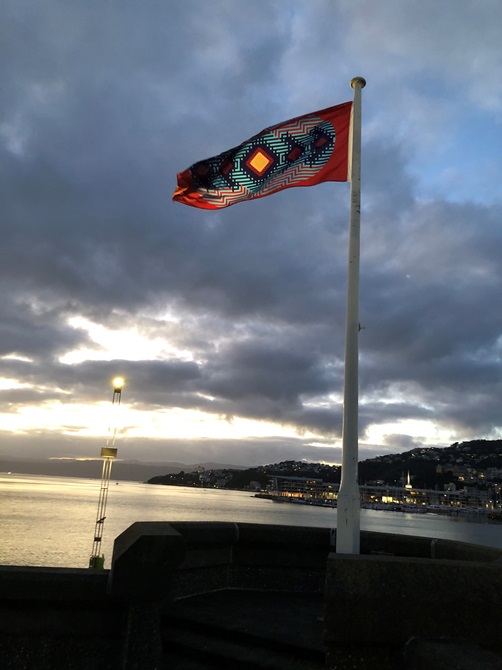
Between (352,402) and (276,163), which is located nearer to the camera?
(352,402)

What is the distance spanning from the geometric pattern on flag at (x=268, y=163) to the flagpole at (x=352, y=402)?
126 cm

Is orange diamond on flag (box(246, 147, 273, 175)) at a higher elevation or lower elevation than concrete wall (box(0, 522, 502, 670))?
higher

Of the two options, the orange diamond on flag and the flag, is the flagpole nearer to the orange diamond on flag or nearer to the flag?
the flag

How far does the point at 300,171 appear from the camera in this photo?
29.8ft

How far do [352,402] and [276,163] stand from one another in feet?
16.2

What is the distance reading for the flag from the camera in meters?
8.80

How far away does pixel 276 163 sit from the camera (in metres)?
9.26

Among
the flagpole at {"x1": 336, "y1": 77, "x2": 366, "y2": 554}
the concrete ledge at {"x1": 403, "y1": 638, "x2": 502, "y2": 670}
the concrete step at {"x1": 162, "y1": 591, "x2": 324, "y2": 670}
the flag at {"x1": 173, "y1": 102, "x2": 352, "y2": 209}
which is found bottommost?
the concrete step at {"x1": 162, "y1": 591, "x2": 324, "y2": 670}

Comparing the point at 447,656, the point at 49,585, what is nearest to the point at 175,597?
the point at 49,585

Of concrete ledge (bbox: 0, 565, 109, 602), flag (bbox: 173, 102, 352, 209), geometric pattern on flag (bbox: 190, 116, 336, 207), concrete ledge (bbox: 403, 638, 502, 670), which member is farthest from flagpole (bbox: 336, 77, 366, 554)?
concrete ledge (bbox: 0, 565, 109, 602)

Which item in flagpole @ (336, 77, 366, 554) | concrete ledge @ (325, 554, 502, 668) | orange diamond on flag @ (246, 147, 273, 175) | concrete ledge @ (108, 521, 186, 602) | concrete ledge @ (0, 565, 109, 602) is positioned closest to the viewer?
concrete ledge @ (325, 554, 502, 668)

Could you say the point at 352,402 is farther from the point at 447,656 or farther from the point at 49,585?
the point at 49,585

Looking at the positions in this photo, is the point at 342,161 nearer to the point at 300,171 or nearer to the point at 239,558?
the point at 300,171

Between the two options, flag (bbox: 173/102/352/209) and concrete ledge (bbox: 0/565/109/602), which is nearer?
concrete ledge (bbox: 0/565/109/602)
